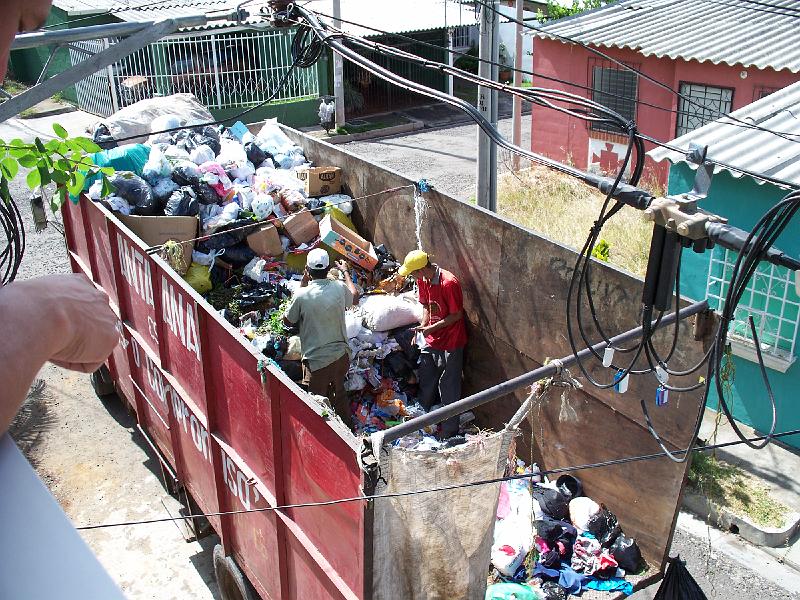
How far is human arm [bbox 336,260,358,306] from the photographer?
6674mm

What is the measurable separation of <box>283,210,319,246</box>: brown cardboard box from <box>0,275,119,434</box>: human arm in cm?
632

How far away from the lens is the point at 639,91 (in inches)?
488

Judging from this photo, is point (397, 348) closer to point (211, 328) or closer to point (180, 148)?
point (211, 328)

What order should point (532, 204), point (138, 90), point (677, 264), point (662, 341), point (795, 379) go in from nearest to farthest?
point (677, 264) → point (662, 341) → point (795, 379) → point (532, 204) → point (138, 90)

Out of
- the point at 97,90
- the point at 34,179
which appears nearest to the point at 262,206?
the point at 34,179

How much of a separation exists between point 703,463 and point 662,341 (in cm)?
298

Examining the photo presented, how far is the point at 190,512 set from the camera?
19.7 feet

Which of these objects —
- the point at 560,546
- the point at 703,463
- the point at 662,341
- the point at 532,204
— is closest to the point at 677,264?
the point at 662,341

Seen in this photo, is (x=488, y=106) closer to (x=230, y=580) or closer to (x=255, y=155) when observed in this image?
(x=255, y=155)

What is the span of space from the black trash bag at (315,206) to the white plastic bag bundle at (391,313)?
1305 millimetres

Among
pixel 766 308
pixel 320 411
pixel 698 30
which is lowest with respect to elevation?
pixel 766 308

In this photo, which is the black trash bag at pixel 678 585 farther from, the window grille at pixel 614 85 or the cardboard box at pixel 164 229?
the window grille at pixel 614 85

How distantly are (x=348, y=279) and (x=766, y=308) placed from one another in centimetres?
373

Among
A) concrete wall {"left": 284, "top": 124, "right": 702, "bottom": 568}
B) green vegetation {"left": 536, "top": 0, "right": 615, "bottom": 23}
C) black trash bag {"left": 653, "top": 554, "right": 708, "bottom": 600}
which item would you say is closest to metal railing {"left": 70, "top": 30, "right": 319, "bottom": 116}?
green vegetation {"left": 536, "top": 0, "right": 615, "bottom": 23}
